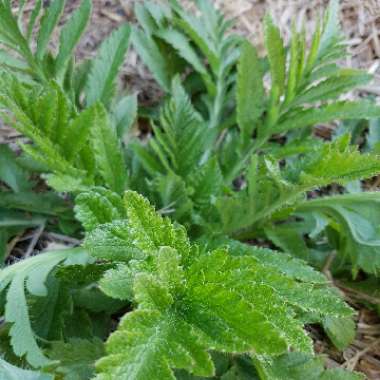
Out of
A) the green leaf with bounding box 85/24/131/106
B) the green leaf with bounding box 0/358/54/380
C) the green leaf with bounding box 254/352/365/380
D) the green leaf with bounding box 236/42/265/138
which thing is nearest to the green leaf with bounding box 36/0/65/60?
the green leaf with bounding box 85/24/131/106

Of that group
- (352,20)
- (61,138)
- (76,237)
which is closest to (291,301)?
(61,138)

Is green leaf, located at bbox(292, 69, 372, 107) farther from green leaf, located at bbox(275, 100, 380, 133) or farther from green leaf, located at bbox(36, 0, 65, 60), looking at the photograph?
green leaf, located at bbox(36, 0, 65, 60)

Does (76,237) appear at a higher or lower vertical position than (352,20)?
lower

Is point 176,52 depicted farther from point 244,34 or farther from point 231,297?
point 231,297

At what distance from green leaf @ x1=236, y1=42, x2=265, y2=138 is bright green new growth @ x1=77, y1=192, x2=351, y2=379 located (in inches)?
22.9

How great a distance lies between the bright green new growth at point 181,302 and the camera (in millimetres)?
712

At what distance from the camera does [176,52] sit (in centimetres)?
163

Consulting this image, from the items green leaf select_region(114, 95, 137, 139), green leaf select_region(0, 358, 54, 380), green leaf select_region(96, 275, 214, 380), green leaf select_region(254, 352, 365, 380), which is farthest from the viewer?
green leaf select_region(114, 95, 137, 139)

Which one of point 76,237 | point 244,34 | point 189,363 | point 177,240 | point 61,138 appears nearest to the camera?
point 189,363

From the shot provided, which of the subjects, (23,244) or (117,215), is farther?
(23,244)

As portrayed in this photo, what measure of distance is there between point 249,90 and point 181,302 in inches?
29.3

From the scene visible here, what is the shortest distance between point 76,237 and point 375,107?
0.80 metres

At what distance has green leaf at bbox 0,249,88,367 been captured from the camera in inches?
40.1

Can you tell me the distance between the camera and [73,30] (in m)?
1.33
